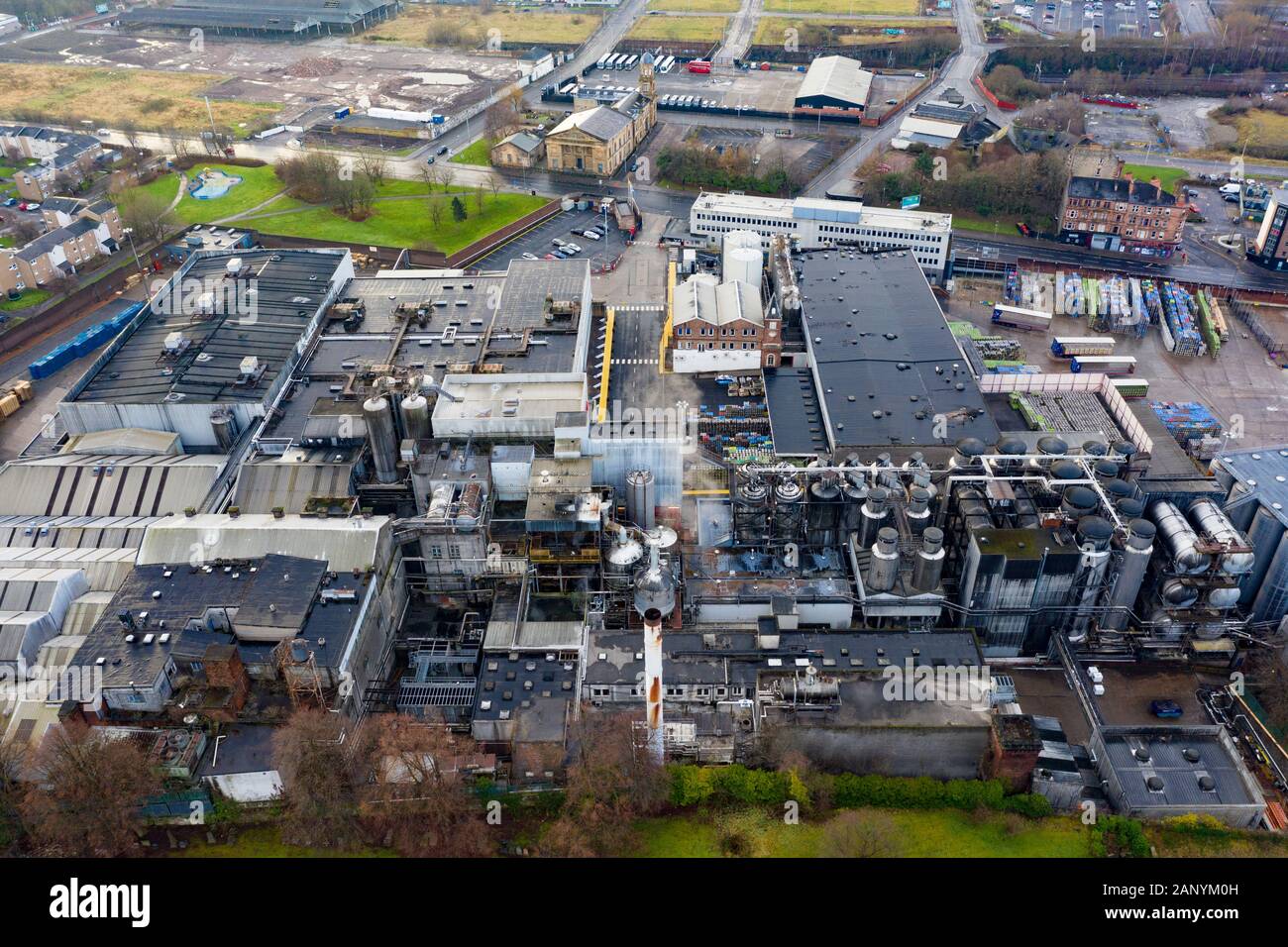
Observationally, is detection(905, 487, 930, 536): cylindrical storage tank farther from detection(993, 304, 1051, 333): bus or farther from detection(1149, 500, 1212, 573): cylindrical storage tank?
detection(993, 304, 1051, 333): bus

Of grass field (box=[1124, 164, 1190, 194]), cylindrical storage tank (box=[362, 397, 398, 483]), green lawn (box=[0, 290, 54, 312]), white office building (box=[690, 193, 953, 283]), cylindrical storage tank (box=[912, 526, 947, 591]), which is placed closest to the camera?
cylindrical storage tank (box=[912, 526, 947, 591])

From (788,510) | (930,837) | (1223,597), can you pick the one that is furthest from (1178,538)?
(930,837)

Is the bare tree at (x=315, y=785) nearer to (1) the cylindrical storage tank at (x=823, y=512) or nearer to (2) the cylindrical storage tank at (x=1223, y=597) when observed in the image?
(1) the cylindrical storage tank at (x=823, y=512)

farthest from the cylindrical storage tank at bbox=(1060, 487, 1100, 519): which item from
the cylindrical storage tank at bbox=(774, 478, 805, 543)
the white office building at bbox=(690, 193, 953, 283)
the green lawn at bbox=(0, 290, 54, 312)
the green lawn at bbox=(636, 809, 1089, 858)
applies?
the green lawn at bbox=(0, 290, 54, 312)

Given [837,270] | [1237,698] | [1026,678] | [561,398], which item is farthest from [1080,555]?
[837,270]

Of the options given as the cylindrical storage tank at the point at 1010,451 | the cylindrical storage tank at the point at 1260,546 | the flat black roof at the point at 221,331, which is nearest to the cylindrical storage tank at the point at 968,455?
the cylindrical storage tank at the point at 1010,451

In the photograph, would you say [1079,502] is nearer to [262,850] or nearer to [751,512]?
[751,512]
